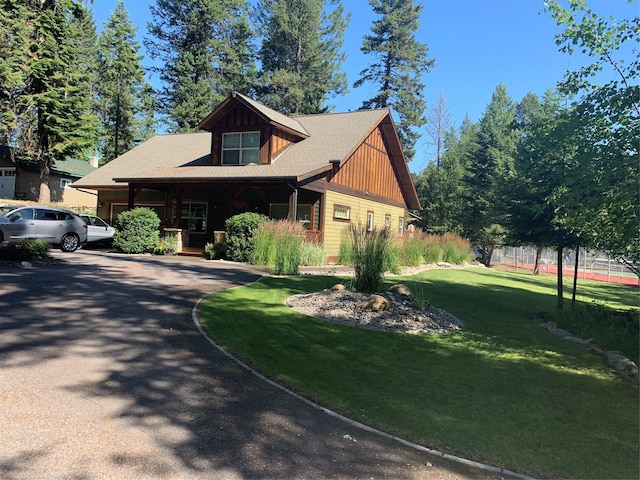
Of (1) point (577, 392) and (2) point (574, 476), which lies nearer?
(2) point (574, 476)

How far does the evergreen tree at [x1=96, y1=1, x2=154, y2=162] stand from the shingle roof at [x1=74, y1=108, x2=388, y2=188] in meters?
17.3

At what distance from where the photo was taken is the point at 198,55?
37750 mm

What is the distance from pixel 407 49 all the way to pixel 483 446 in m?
42.5

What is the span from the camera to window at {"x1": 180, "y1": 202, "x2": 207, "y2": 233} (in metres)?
20.9

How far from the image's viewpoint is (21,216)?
14.5m

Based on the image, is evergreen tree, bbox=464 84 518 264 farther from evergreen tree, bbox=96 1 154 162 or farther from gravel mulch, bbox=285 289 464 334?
evergreen tree, bbox=96 1 154 162

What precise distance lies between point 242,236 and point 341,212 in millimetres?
6385

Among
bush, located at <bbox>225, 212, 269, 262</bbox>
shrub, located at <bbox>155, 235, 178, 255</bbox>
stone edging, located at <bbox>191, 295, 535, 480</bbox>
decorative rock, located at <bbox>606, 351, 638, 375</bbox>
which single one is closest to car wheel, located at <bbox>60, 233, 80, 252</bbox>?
shrub, located at <bbox>155, 235, 178, 255</bbox>

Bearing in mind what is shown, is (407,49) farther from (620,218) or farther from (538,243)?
(620,218)

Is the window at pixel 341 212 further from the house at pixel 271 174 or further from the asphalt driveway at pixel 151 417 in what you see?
the asphalt driveway at pixel 151 417

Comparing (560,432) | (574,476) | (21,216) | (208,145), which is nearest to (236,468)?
(574,476)

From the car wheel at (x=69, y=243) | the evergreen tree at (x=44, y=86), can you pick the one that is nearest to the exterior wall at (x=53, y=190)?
the evergreen tree at (x=44, y=86)

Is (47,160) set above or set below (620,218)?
above

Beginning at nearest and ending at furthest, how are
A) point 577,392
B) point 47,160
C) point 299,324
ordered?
1. point 577,392
2. point 299,324
3. point 47,160
